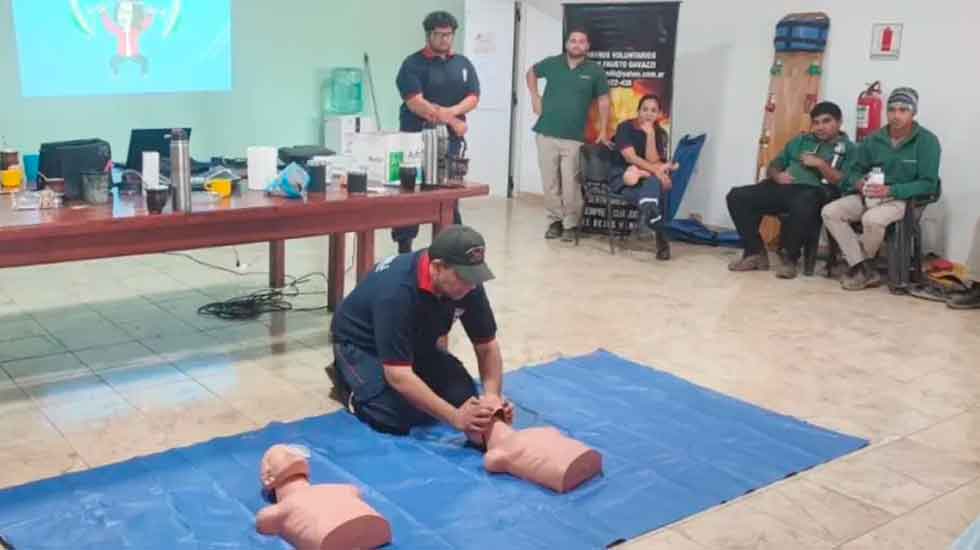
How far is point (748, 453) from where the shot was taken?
3295mm

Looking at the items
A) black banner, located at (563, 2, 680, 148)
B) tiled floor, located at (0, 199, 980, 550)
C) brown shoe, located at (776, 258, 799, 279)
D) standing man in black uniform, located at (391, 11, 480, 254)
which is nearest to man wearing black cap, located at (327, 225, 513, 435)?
tiled floor, located at (0, 199, 980, 550)

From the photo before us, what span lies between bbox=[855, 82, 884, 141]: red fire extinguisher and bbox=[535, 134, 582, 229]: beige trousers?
6.18 ft

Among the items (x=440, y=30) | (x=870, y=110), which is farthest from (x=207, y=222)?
(x=870, y=110)

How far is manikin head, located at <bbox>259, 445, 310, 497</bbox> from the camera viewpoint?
2.79m

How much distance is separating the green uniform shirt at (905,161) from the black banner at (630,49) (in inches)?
54.7

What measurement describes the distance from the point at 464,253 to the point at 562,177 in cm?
420

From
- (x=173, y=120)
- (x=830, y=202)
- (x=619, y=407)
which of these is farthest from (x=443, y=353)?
(x=173, y=120)

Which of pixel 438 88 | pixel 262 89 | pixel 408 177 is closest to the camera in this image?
pixel 408 177

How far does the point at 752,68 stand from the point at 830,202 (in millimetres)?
1459

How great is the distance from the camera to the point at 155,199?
3.41 metres

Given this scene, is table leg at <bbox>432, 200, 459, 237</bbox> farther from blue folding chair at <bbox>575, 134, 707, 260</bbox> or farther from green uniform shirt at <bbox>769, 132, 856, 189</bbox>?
green uniform shirt at <bbox>769, 132, 856, 189</bbox>

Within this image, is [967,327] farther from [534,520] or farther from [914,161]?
[534,520]

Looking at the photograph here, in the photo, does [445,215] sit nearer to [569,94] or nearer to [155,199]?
[155,199]

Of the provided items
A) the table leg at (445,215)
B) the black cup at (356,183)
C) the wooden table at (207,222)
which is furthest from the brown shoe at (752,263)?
the black cup at (356,183)
